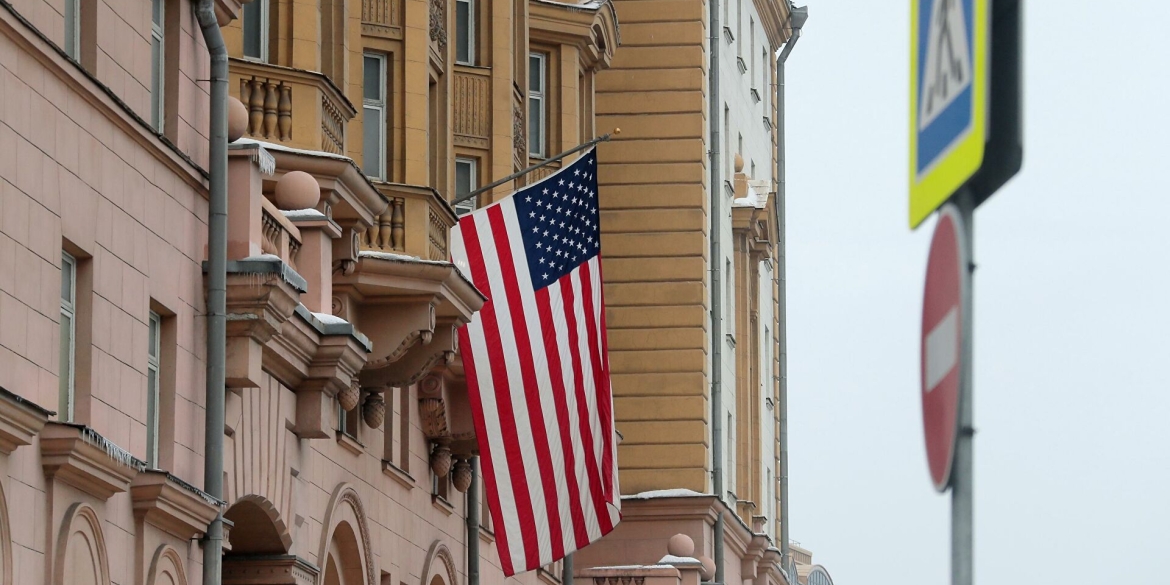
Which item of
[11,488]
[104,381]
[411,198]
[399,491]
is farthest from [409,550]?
[11,488]

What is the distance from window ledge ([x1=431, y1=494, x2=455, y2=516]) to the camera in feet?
98.9

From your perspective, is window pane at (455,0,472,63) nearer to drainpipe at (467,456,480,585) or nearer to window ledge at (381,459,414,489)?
drainpipe at (467,456,480,585)

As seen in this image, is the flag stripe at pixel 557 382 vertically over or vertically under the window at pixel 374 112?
under

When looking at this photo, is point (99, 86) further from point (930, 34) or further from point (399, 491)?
point (399, 491)

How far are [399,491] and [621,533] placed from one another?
2061cm

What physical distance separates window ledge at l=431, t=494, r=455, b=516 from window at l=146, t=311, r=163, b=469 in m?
12.1

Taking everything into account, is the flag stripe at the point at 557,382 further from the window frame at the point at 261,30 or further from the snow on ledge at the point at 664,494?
the snow on ledge at the point at 664,494

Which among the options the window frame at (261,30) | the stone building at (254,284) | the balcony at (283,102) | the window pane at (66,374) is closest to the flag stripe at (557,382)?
the stone building at (254,284)

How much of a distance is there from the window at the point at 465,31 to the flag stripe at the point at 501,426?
5388mm

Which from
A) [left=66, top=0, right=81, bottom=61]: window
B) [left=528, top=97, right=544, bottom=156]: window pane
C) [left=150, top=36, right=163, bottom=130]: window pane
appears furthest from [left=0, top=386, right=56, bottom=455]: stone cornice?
[left=528, top=97, right=544, bottom=156]: window pane

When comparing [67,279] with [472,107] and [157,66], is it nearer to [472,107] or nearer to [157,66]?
[157,66]

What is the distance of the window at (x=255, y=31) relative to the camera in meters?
24.2

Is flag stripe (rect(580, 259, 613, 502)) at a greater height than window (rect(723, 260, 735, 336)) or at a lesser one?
lesser

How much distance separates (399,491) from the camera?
28.1 meters
